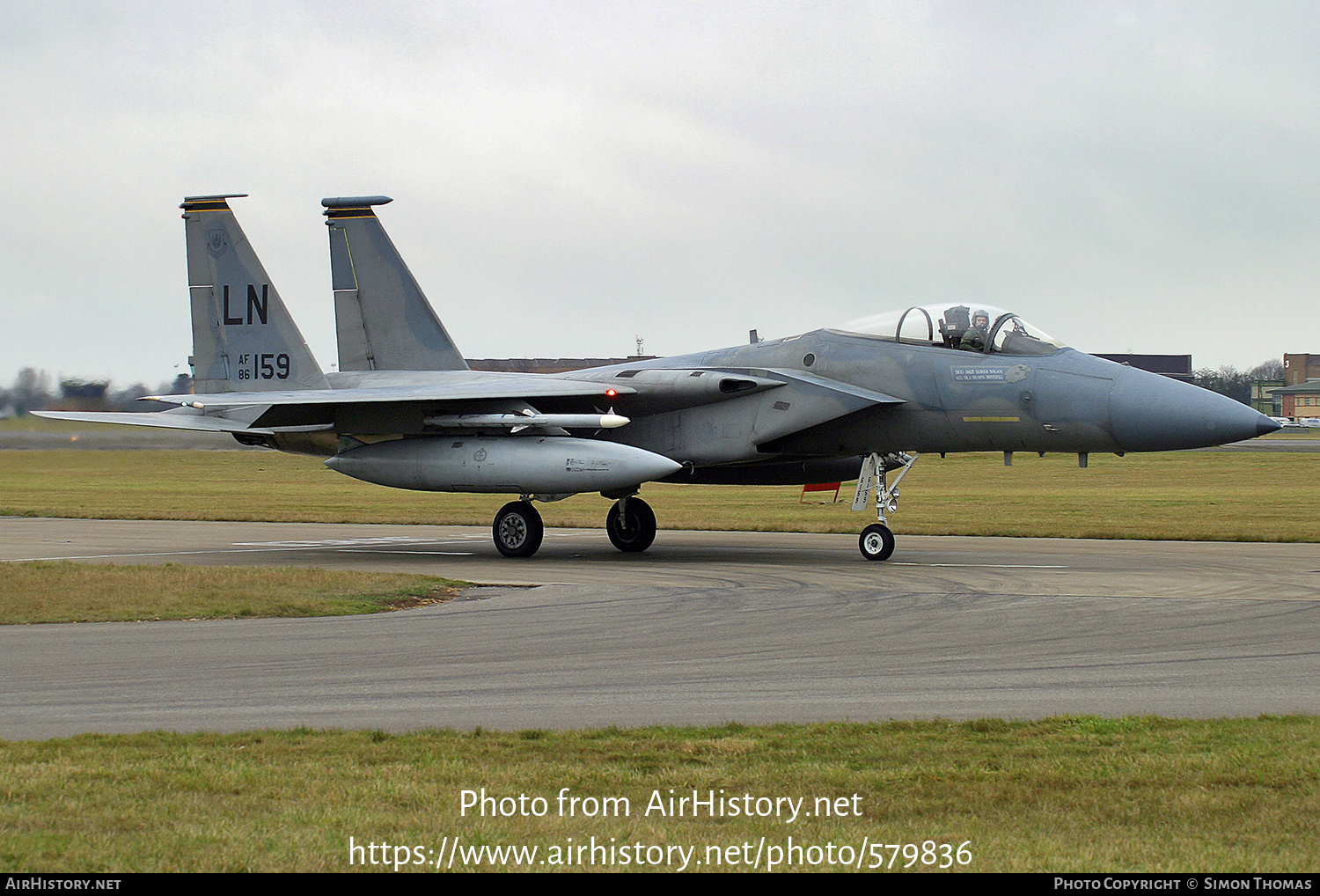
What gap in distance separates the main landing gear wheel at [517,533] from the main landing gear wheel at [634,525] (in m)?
1.51

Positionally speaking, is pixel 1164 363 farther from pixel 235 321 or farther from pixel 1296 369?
pixel 235 321

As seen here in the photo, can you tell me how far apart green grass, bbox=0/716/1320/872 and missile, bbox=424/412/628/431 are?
35.5 feet

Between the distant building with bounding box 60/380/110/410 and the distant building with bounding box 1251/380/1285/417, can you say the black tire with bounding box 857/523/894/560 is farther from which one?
the distant building with bounding box 1251/380/1285/417

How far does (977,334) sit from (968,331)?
0.39ft

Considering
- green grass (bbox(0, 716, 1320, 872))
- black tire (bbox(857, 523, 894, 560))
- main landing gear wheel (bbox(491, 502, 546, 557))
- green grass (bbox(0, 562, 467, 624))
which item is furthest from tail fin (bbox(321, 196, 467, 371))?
green grass (bbox(0, 716, 1320, 872))

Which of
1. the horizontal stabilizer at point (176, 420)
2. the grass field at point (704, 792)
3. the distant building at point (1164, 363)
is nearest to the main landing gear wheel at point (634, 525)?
the horizontal stabilizer at point (176, 420)

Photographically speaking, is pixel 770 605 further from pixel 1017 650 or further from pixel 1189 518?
pixel 1189 518

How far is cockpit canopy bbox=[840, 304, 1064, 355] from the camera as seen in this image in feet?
54.9

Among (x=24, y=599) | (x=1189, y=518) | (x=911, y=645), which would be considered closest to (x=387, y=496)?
(x=1189, y=518)

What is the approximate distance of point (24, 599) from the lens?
12.9 m

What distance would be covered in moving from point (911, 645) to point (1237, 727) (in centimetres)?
350

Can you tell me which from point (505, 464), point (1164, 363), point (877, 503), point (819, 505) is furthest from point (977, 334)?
point (1164, 363)

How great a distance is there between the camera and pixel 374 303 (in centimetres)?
2166

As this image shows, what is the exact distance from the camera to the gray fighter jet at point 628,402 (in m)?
16.4
